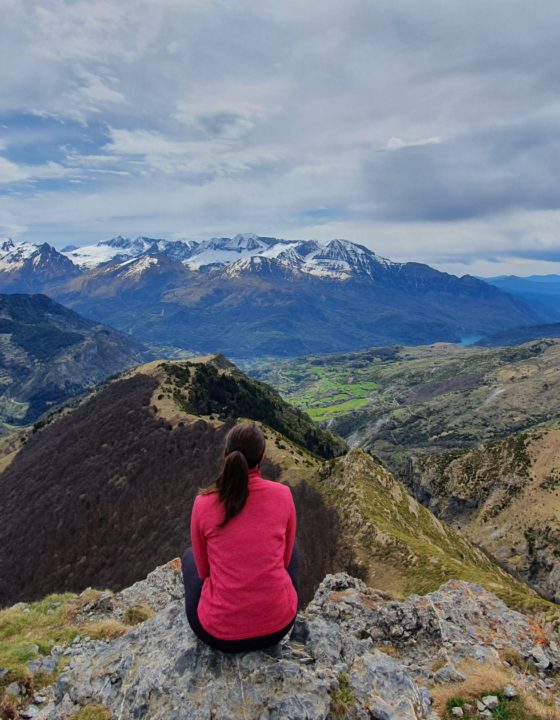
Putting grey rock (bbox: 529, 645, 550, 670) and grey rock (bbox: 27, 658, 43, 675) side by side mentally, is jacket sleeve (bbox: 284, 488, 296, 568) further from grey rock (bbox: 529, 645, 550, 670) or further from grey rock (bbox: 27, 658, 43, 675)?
grey rock (bbox: 27, 658, 43, 675)

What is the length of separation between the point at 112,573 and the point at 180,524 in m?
10.3

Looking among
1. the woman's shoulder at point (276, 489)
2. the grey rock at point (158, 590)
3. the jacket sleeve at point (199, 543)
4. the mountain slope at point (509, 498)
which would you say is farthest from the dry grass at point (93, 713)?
the mountain slope at point (509, 498)

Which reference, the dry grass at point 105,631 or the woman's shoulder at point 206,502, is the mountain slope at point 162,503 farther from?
the woman's shoulder at point 206,502

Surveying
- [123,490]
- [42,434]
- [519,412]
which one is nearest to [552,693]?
[123,490]

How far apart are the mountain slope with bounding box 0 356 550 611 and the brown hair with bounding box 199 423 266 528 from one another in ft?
57.9

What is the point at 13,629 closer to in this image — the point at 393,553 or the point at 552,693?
the point at 552,693

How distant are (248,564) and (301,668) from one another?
288cm

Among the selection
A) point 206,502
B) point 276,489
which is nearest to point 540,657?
point 276,489

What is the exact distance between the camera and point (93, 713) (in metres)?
7.64

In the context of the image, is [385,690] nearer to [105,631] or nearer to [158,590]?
[105,631]

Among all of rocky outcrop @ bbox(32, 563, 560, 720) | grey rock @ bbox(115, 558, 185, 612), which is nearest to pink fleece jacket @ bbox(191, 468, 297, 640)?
rocky outcrop @ bbox(32, 563, 560, 720)

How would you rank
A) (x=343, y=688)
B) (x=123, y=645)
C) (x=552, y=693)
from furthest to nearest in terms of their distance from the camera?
1. (x=123, y=645)
2. (x=552, y=693)
3. (x=343, y=688)

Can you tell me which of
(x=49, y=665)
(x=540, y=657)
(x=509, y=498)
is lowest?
(x=509, y=498)

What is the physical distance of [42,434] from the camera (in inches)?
4530
